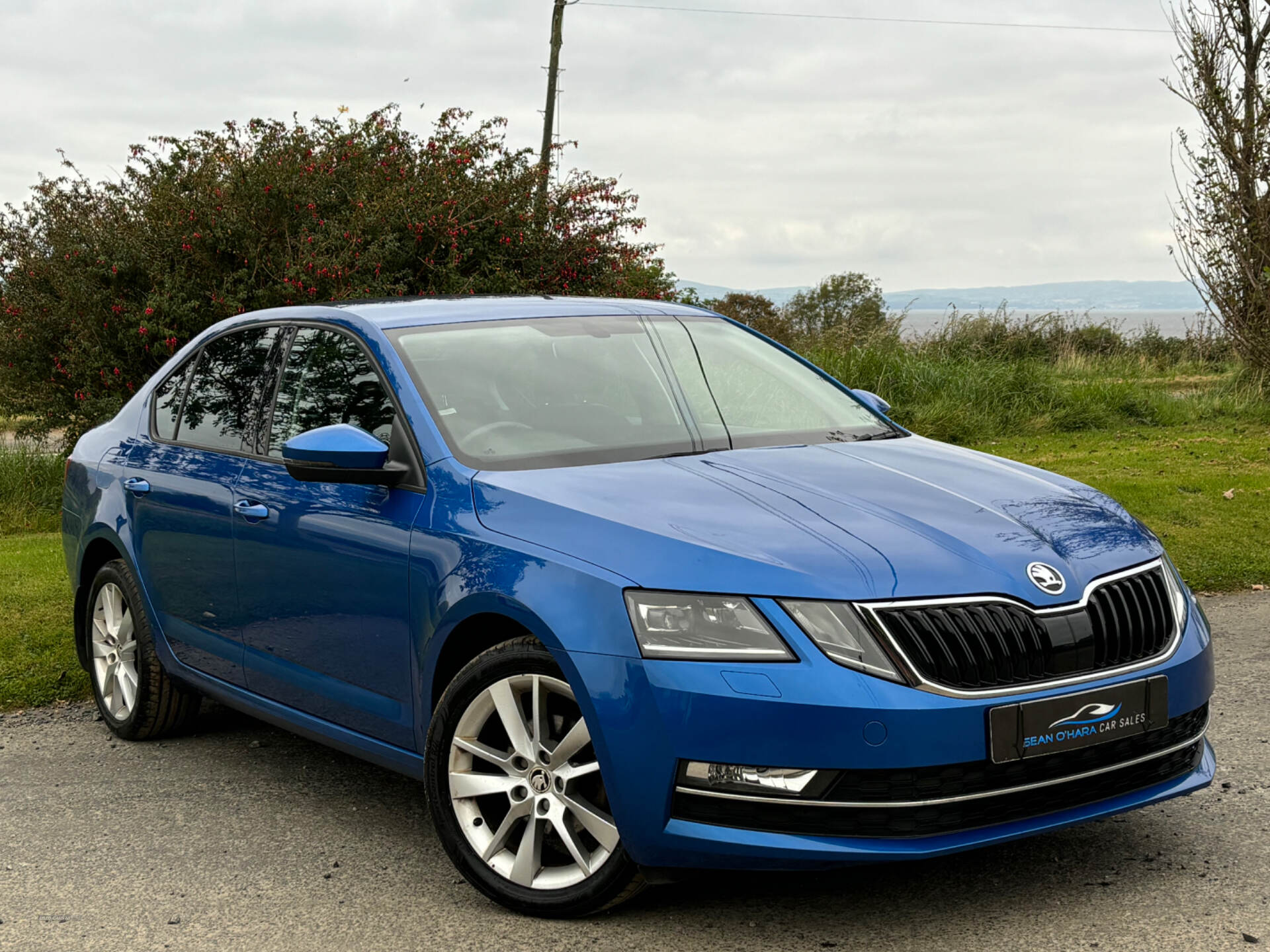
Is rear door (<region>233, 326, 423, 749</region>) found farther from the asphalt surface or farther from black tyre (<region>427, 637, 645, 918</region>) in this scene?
the asphalt surface

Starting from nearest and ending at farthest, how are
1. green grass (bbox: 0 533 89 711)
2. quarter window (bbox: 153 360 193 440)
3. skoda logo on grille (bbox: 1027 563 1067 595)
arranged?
1. skoda logo on grille (bbox: 1027 563 1067 595)
2. quarter window (bbox: 153 360 193 440)
3. green grass (bbox: 0 533 89 711)

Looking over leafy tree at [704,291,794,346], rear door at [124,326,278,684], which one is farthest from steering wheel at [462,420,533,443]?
leafy tree at [704,291,794,346]

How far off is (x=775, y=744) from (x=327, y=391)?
2261mm

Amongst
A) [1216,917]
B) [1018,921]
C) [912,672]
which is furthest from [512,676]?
[1216,917]

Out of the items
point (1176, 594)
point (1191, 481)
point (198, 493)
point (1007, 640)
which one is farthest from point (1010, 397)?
point (1007, 640)

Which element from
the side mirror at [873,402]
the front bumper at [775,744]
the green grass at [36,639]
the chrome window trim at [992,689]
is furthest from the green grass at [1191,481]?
the green grass at [36,639]

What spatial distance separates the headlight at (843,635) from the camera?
3209 millimetres

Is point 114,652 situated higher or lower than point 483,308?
lower

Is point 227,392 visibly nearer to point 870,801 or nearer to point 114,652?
point 114,652

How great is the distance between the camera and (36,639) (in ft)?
23.5

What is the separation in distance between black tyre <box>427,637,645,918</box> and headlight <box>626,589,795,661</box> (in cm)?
33

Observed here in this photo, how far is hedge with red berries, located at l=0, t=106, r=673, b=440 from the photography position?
A: 45.2ft

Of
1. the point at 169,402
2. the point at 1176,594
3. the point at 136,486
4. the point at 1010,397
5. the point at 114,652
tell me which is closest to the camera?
the point at 1176,594

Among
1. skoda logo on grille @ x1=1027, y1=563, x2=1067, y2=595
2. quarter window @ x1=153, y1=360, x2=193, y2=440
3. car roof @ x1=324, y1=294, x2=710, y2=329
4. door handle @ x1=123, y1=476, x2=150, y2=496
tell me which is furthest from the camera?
quarter window @ x1=153, y1=360, x2=193, y2=440
